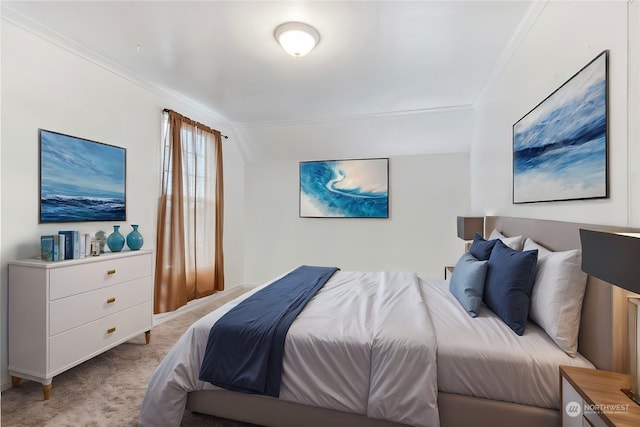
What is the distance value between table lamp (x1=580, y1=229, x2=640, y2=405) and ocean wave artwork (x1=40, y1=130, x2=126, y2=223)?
134 inches

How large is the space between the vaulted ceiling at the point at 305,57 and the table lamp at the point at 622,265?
1.82 metres

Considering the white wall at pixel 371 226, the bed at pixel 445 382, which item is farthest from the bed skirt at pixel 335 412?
the white wall at pixel 371 226

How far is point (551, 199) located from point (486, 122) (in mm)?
1826

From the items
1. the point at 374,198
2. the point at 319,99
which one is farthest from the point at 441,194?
the point at 319,99

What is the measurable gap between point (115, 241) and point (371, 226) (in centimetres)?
343

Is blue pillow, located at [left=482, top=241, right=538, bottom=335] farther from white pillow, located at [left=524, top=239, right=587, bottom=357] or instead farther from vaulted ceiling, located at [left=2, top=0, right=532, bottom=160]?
vaulted ceiling, located at [left=2, top=0, right=532, bottom=160]

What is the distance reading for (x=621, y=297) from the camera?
1207 mm

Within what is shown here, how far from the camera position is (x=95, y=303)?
2.36 metres

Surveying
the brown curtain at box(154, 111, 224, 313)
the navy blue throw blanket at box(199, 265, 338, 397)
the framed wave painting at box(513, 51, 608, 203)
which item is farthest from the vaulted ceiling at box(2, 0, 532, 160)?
the navy blue throw blanket at box(199, 265, 338, 397)

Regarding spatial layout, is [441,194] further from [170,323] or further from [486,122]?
[170,323]

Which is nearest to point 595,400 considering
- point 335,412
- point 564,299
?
point 564,299

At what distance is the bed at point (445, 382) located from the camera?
135cm

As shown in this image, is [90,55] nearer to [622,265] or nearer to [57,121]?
[57,121]

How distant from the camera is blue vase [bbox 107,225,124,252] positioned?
8.77 feet
